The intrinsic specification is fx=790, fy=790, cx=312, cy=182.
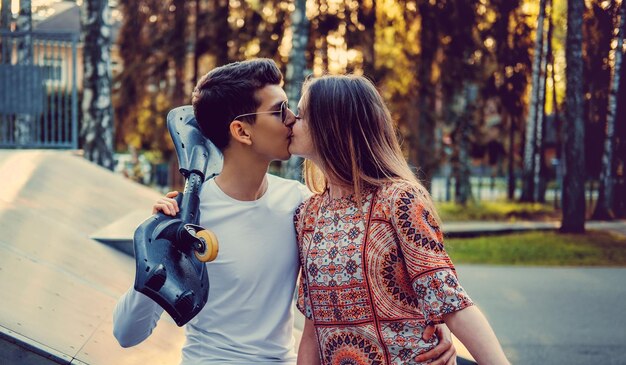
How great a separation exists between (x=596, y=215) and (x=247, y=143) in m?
9.84

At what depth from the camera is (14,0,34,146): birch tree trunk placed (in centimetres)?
1118

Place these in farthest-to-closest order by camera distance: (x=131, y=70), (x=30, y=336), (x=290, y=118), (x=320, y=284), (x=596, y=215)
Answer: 1. (x=131, y=70)
2. (x=596, y=215)
3. (x=30, y=336)
4. (x=290, y=118)
5. (x=320, y=284)

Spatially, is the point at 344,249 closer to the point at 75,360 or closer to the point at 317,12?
the point at 75,360

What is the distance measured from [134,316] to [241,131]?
69 cm

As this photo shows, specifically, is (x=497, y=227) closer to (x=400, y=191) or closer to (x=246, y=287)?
(x=246, y=287)

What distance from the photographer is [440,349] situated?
209cm

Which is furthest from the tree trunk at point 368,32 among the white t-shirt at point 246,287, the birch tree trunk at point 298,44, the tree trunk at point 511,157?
the white t-shirt at point 246,287

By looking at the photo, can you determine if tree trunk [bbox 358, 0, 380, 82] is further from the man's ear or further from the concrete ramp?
the man's ear

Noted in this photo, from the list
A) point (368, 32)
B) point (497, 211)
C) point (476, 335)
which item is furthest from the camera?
point (368, 32)

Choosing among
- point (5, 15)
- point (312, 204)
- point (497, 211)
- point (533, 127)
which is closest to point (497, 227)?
point (497, 211)

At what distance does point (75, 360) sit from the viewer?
3.08 m

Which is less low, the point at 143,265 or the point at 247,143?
the point at 247,143

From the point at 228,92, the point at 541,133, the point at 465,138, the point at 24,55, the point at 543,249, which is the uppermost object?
the point at 24,55

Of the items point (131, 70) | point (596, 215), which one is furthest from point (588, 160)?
point (131, 70)
